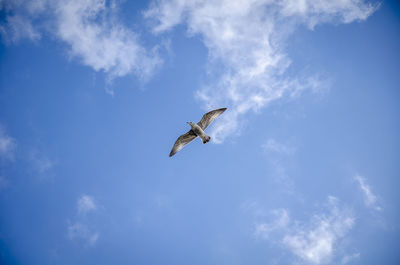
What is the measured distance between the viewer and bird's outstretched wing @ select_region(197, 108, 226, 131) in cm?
2242

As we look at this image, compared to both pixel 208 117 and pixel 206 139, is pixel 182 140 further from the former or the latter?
pixel 208 117

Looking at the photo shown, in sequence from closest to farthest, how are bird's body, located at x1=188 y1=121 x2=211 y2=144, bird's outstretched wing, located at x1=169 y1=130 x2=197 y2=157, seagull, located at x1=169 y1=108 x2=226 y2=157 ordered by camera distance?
bird's body, located at x1=188 y1=121 x2=211 y2=144 → seagull, located at x1=169 y1=108 x2=226 y2=157 → bird's outstretched wing, located at x1=169 y1=130 x2=197 y2=157

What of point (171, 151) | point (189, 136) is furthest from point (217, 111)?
point (171, 151)

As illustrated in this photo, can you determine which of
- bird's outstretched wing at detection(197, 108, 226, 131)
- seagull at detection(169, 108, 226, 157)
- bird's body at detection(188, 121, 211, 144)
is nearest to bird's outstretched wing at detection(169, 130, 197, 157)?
seagull at detection(169, 108, 226, 157)

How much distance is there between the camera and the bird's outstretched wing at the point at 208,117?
22422mm

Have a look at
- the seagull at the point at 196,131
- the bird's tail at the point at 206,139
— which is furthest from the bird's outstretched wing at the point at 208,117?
the bird's tail at the point at 206,139

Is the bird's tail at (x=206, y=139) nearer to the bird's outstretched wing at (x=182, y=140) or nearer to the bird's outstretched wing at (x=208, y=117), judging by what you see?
the bird's outstretched wing at (x=208, y=117)

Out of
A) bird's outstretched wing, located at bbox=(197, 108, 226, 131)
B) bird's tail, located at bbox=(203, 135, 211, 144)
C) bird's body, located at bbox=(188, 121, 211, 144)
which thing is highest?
bird's outstretched wing, located at bbox=(197, 108, 226, 131)

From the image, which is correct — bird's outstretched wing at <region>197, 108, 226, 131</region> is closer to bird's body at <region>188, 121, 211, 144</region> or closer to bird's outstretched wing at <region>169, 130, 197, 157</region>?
bird's body at <region>188, 121, 211, 144</region>

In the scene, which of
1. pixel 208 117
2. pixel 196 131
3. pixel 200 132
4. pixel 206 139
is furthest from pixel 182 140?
pixel 208 117

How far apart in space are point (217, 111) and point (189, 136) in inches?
135

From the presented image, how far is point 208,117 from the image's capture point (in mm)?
22562

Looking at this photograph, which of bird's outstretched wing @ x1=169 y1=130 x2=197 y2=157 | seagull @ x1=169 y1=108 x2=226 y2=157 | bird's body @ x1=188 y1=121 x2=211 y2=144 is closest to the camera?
bird's body @ x1=188 y1=121 x2=211 y2=144

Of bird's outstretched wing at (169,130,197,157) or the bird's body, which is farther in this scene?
bird's outstretched wing at (169,130,197,157)
